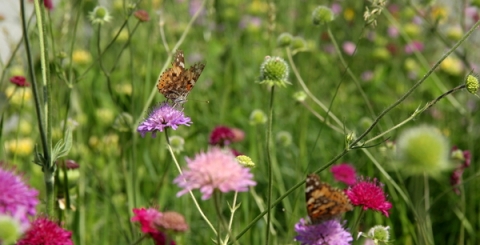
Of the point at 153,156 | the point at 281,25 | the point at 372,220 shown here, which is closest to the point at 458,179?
the point at 372,220

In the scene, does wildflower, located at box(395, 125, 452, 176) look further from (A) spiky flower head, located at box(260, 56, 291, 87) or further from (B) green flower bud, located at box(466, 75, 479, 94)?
(A) spiky flower head, located at box(260, 56, 291, 87)

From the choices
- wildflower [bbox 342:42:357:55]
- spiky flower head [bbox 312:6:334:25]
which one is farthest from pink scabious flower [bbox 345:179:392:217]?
wildflower [bbox 342:42:357:55]

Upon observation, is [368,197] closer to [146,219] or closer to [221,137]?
[146,219]

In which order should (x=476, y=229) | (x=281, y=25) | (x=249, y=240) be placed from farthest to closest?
(x=281, y=25)
(x=476, y=229)
(x=249, y=240)

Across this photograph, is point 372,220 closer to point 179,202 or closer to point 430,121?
point 179,202

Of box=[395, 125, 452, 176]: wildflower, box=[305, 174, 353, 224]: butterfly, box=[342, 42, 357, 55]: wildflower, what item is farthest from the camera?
box=[342, 42, 357, 55]: wildflower

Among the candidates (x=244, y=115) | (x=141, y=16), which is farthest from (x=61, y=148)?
(x=244, y=115)

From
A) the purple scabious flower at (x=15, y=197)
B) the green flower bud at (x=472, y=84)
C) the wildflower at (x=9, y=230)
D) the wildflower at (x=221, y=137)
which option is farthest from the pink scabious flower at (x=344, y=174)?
the wildflower at (x=9, y=230)
